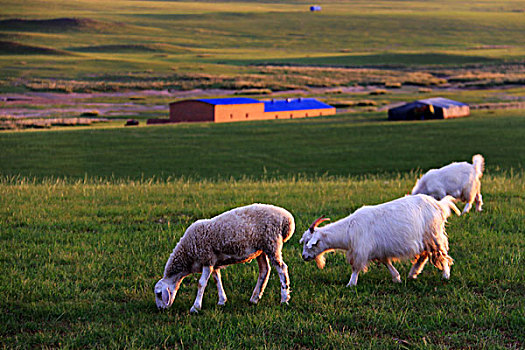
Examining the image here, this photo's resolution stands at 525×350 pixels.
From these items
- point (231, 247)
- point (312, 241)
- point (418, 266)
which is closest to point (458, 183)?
point (418, 266)

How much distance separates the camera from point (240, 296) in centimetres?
845

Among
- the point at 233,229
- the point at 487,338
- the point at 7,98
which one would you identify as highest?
the point at 233,229

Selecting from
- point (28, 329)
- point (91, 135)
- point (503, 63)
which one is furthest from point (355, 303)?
point (503, 63)

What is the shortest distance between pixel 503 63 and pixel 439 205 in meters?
150

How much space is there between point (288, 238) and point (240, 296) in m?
1.11

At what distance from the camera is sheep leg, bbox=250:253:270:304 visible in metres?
8.04

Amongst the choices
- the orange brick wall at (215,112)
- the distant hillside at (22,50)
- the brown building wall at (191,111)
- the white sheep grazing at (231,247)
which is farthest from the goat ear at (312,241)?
the distant hillside at (22,50)

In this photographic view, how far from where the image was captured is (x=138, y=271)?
9484mm

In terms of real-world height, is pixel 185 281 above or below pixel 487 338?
below

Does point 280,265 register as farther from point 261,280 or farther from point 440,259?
point 440,259

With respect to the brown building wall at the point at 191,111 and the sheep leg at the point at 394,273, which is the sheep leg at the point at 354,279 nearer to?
the sheep leg at the point at 394,273

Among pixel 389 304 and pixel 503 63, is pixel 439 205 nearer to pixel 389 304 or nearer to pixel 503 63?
pixel 389 304

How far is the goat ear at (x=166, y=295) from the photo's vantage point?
776cm

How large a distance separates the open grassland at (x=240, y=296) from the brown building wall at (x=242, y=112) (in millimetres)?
46927
